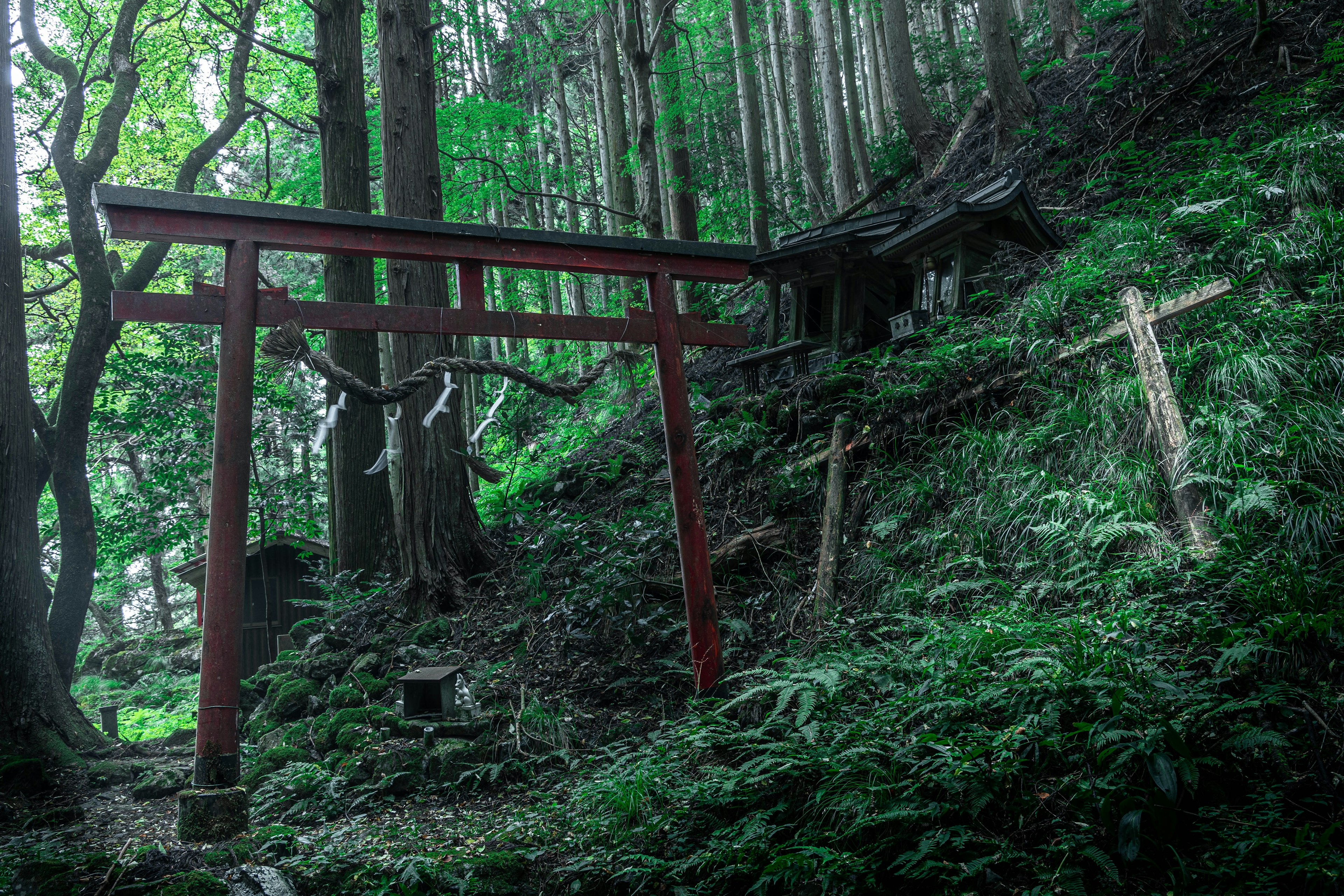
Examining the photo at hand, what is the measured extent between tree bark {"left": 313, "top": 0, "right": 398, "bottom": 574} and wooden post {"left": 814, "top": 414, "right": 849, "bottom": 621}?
5249 mm

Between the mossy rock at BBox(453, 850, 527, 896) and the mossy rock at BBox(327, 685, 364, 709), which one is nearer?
the mossy rock at BBox(453, 850, 527, 896)

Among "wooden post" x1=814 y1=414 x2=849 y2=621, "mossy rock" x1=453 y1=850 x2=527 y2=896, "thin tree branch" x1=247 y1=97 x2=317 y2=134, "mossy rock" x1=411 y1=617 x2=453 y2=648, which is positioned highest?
"thin tree branch" x1=247 y1=97 x2=317 y2=134

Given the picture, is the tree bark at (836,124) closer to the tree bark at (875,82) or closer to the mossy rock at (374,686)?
the tree bark at (875,82)

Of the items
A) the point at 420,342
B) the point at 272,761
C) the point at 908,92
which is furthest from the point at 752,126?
the point at 272,761

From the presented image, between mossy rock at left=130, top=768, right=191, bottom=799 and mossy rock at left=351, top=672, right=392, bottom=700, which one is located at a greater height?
mossy rock at left=351, top=672, right=392, bottom=700

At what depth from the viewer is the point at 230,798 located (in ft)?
14.1

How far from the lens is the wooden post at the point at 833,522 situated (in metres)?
6.22

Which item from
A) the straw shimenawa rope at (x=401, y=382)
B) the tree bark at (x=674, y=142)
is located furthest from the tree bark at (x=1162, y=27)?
the straw shimenawa rope at (x=401, y=382)

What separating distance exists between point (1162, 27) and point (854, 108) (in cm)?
691

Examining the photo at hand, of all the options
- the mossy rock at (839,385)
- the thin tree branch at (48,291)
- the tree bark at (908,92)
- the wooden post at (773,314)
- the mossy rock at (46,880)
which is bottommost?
the mossy rock at (46,880)

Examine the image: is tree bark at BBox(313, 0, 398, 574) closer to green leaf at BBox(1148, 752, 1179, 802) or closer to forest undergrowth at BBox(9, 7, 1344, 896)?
forest undergrowth at BBox(9, 7, 1344, 896)

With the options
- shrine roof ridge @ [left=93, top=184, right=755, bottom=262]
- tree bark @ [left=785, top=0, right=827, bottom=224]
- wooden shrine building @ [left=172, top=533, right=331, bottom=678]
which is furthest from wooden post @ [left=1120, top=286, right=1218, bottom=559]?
wooden shrine building @ [left=172, top=533, right=331, bottom=678]

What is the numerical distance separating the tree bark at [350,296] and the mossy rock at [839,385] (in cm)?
514

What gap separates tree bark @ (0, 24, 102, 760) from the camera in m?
6.20
